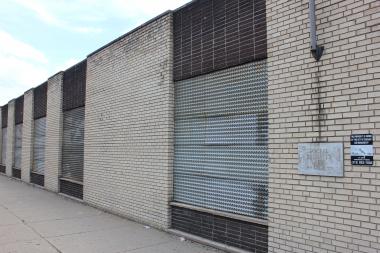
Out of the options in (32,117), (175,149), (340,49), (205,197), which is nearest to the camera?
(340,49)

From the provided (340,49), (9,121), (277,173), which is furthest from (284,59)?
(9,121)

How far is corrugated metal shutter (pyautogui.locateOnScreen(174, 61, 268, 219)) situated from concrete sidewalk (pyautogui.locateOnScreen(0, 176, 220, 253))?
97cm

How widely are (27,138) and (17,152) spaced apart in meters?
3.41

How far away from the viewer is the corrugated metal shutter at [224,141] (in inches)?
245

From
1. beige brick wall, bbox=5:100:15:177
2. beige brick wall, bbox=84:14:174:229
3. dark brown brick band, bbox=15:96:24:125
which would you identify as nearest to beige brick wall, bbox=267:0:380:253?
beige brick wall, bbox=84:14:174:229

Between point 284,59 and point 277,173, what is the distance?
1594 millimetres

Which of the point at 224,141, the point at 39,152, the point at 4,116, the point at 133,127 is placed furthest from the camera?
the point at 4,116

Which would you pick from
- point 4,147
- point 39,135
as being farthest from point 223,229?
point 4,147

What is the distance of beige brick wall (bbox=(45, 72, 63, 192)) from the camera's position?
14.3m

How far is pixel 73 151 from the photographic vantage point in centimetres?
1321

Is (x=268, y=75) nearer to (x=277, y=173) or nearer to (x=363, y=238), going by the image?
(x=277, y=173)

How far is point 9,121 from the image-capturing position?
23.5m

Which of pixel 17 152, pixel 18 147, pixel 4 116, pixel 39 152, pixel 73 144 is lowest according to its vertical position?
pixel 17 152

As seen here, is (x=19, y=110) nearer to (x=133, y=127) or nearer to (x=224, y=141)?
(x=133, y=127)
